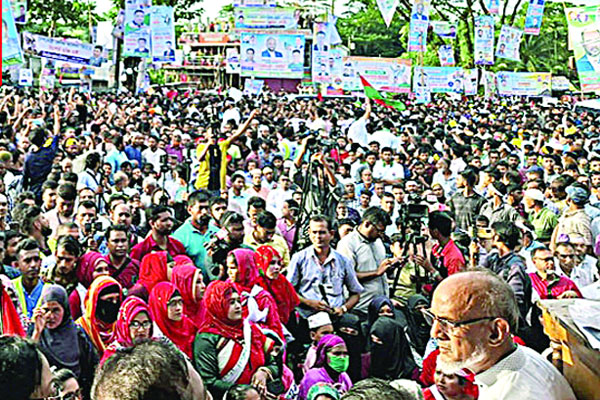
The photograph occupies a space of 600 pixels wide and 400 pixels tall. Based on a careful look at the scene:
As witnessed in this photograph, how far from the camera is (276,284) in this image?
5.29 meters

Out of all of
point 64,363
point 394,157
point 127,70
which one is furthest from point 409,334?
point 127,70

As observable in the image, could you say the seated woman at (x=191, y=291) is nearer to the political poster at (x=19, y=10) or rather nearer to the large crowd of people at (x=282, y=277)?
the large crowd of people at (x=282, y=277)

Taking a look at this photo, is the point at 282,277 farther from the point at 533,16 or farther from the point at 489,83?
the point at 489,83

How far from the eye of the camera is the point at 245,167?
438 inches

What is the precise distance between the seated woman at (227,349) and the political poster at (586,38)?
8418mm

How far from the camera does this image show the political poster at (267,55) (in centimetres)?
1886

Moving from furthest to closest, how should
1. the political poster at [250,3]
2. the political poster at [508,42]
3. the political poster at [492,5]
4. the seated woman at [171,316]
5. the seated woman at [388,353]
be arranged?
the political poster at [492,5] → the political poster at [508,42] → the political poster at [250,3] → the seated woman at [388,353] → the seated woman at [171,316]

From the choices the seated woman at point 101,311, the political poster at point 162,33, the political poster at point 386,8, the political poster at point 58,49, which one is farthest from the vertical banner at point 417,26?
the seated woman at point 101,311

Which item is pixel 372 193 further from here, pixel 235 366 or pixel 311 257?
pixel 235 366

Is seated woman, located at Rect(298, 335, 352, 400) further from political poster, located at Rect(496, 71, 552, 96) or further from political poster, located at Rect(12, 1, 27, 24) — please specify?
political poster, located at Rect(496, 71, 552, 96)

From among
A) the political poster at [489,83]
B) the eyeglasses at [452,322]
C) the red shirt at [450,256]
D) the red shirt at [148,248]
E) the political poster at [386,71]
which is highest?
the political poster at [386,71]

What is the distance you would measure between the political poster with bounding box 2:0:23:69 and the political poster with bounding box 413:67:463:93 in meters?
13.6

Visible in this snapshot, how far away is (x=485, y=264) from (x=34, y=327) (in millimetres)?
3551

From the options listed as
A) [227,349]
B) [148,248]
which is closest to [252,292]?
[227,349]
